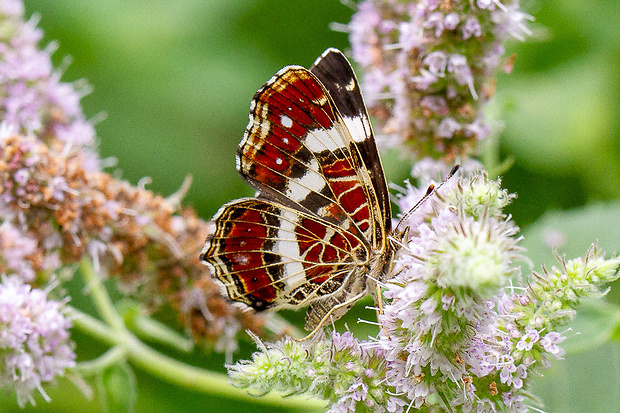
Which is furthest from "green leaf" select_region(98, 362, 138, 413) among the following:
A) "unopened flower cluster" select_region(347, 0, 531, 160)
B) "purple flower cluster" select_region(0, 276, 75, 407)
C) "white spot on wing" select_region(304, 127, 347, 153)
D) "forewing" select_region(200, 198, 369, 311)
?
"unopened flower cluster" select_region(347, 0, 531, 160)

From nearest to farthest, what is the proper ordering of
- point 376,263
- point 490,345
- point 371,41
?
point 490,345, point 376,263, point 371,41

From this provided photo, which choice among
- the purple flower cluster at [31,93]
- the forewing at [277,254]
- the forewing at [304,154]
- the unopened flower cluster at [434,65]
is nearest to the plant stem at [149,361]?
the forewing at [277,254]

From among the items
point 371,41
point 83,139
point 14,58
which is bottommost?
point 83,139

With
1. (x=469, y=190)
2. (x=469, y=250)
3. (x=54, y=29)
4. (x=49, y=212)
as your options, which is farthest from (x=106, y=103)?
(x=469, y=250)

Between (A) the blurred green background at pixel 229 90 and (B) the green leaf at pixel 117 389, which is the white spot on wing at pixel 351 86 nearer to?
(A) the blurred green background at pixel 229 90

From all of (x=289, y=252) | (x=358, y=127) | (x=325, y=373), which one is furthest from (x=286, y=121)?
(x=325, y=373)

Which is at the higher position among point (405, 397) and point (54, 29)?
point (54, 29)

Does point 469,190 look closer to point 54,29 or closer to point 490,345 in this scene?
point 490,345
